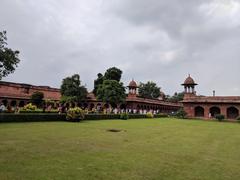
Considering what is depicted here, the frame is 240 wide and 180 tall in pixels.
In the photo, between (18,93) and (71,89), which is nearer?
(71,89)

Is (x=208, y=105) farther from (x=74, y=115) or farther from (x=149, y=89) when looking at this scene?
(x=149, y=89)

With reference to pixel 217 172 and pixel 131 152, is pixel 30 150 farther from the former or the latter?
pixel 217 172

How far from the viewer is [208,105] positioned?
4372 cm

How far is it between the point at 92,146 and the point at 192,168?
3.98 meters

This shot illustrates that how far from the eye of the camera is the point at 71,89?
4784 centimetres

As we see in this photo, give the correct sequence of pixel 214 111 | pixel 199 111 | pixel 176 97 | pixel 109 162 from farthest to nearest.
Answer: pixel 176 97, pixel 199 111, pixel 214 111, pixel 109 162

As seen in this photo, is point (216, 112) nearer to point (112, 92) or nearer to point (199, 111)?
point (199, 111)

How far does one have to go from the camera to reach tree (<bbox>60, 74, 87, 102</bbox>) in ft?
156

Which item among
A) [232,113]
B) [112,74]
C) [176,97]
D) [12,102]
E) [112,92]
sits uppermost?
[112,74]

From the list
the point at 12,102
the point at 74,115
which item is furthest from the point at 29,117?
the point at 12,102

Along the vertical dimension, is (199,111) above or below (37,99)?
below

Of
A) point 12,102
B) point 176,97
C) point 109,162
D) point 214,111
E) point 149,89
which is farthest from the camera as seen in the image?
point 176,97

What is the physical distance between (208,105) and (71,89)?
24.2 meters

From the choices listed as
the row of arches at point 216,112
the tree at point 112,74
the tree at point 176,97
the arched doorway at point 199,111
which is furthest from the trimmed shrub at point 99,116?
the tree at point 176,97
